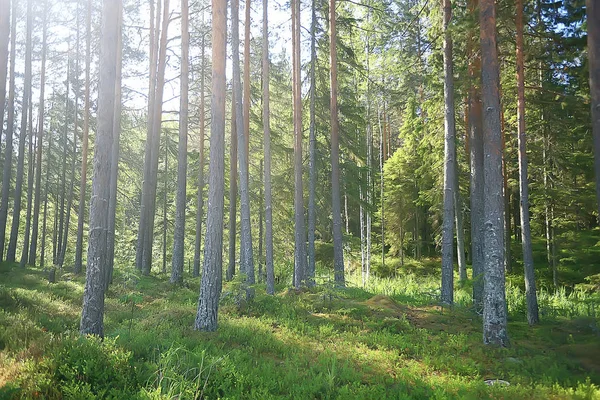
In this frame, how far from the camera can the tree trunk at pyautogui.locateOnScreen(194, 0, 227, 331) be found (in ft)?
28.2

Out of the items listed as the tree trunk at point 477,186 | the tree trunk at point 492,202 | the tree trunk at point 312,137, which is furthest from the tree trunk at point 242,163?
the tree trunk at point 477,186

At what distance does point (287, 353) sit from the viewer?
7.45 m

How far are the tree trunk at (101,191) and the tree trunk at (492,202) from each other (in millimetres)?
8091

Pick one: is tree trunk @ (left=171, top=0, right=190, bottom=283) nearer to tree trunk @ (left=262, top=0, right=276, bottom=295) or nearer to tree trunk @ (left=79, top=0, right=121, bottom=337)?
tree trunk @ (left=262, top=0, right=276, bottom=295)

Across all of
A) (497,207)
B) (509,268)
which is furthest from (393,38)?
(509,268)

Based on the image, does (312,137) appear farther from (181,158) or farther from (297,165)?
(181,158)

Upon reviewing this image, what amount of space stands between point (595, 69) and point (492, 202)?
10.5 feet

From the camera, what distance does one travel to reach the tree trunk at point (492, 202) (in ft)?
27.9

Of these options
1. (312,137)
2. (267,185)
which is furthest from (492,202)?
(312,137)

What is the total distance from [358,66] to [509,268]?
14.8 metres

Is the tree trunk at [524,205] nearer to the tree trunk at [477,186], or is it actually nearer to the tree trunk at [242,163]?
the tree trunk at [477,186]

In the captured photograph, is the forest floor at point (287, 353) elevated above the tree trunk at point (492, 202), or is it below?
below

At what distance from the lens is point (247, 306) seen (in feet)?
39.4

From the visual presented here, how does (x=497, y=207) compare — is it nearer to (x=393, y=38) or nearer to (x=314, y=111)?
(x=393, y=38)
